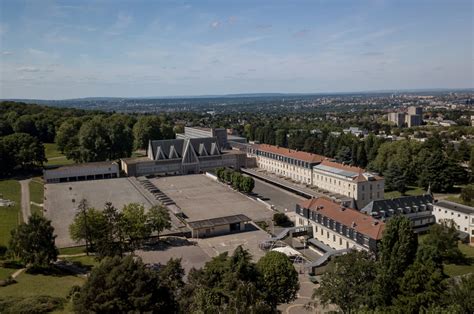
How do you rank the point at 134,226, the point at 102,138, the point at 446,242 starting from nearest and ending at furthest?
the point at 446,242 → the point at 134,226 → the point at 102,138

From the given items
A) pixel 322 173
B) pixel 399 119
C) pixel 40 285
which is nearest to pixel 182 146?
pixel 322 173

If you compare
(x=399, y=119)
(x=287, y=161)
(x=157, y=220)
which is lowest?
(x=157, y=220)

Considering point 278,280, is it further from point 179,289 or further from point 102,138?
point 102,138

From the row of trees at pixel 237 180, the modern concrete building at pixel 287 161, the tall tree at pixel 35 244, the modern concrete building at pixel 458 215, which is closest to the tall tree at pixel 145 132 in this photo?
the modern concrete building at pixel 287 161

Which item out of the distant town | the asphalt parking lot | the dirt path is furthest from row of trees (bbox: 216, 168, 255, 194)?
the dirt path

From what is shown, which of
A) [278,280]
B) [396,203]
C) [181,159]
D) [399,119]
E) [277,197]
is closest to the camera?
[278,280]

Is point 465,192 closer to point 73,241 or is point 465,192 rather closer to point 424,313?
point 424,313

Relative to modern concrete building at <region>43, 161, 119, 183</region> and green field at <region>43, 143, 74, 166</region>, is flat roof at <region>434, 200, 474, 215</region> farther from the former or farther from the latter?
green field at <region>43, 143, 74, 166</region>
